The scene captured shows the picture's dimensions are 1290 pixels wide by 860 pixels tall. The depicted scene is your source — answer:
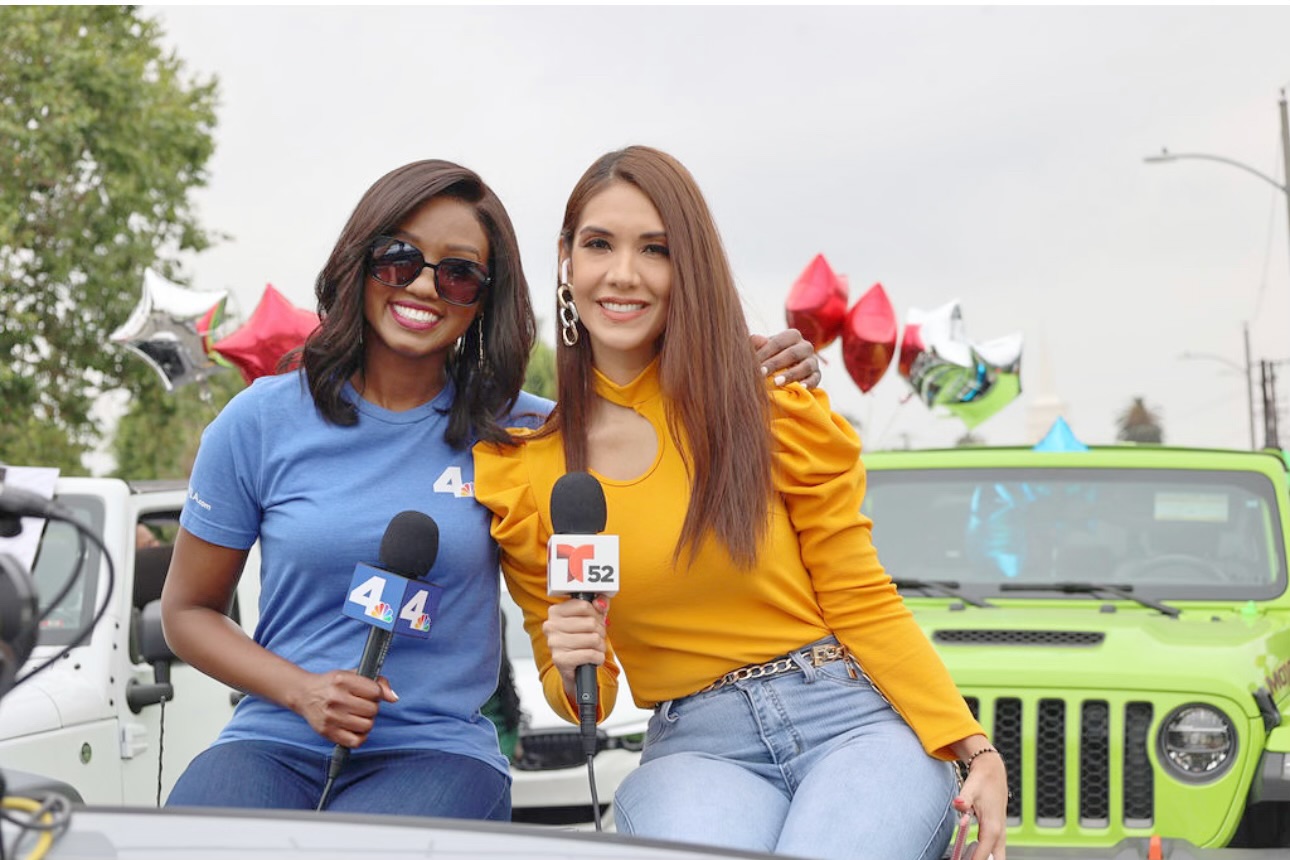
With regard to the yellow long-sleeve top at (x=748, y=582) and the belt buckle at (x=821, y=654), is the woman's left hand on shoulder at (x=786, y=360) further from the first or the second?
the belt buckle at (x=821, y=654)

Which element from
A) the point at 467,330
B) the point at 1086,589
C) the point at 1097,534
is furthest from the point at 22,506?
the point at 1097,534

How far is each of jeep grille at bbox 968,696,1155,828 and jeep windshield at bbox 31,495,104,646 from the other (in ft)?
9.37

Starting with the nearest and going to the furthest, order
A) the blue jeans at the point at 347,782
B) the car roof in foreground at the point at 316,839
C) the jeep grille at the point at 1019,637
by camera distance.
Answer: the car roof in foreground at the point at 316,839, the blue jeans at the point at 347,782, the jeep grille at the point at 1019,637

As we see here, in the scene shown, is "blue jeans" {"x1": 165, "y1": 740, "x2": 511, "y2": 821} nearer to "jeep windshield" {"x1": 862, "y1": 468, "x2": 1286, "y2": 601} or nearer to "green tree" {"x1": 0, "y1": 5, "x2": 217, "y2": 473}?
"jeep windshield" {"x1": 862, "y1": 468, "x2": 1286, "y2": 601}

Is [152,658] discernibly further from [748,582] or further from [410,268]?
[748,582]

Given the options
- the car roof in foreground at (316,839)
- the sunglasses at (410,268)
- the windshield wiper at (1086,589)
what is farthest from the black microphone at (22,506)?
the windshield wiper at (1086,589)

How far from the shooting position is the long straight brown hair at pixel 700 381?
3061mm

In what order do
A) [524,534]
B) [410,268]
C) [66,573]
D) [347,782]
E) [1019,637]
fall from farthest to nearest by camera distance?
[66,573] < [1019,637] < [410,268] < [524,534] < [347,782]

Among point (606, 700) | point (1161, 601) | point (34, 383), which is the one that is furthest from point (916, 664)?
point (34, 383)

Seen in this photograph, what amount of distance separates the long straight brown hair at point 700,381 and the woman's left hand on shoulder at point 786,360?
0.09m

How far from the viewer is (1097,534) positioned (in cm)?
623

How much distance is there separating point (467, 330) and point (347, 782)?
956 mm

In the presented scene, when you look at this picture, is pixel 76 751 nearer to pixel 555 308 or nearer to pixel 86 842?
pixel 555 308

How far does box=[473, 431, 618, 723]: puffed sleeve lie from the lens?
3.12m
